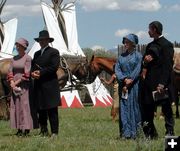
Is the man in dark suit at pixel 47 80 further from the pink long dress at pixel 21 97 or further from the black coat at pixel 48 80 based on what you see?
the pink long dress at pixel 21 97

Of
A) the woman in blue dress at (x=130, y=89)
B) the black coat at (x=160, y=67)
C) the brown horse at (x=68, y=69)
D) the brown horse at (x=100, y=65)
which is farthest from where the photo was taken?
the brown horse at (x=68, y=69)

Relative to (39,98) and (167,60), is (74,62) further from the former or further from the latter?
(167,60)

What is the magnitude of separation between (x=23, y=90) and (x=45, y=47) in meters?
0.91

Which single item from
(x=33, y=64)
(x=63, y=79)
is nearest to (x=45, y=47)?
(x=33, y=64)

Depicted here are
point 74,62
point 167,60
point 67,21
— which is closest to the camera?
point 167,60

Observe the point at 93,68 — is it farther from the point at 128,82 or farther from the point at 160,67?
the point at 160,67

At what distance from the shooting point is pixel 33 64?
9805 mm

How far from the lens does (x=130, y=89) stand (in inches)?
352

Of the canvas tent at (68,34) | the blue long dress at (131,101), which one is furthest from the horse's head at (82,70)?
the canvas tent at (68,34)

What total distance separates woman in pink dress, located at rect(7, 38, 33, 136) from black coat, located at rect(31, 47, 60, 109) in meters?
0.39

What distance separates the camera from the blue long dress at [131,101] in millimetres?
8875

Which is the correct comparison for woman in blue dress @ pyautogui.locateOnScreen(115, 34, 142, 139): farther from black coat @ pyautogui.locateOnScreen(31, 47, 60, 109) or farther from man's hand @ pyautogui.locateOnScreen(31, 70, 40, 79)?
man's hand @ pyautogui.locateOnScreen(31, 70, 40, 79)

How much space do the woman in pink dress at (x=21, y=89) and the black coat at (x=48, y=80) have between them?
0.39 m

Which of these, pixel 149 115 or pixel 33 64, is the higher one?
pixel 33 64
